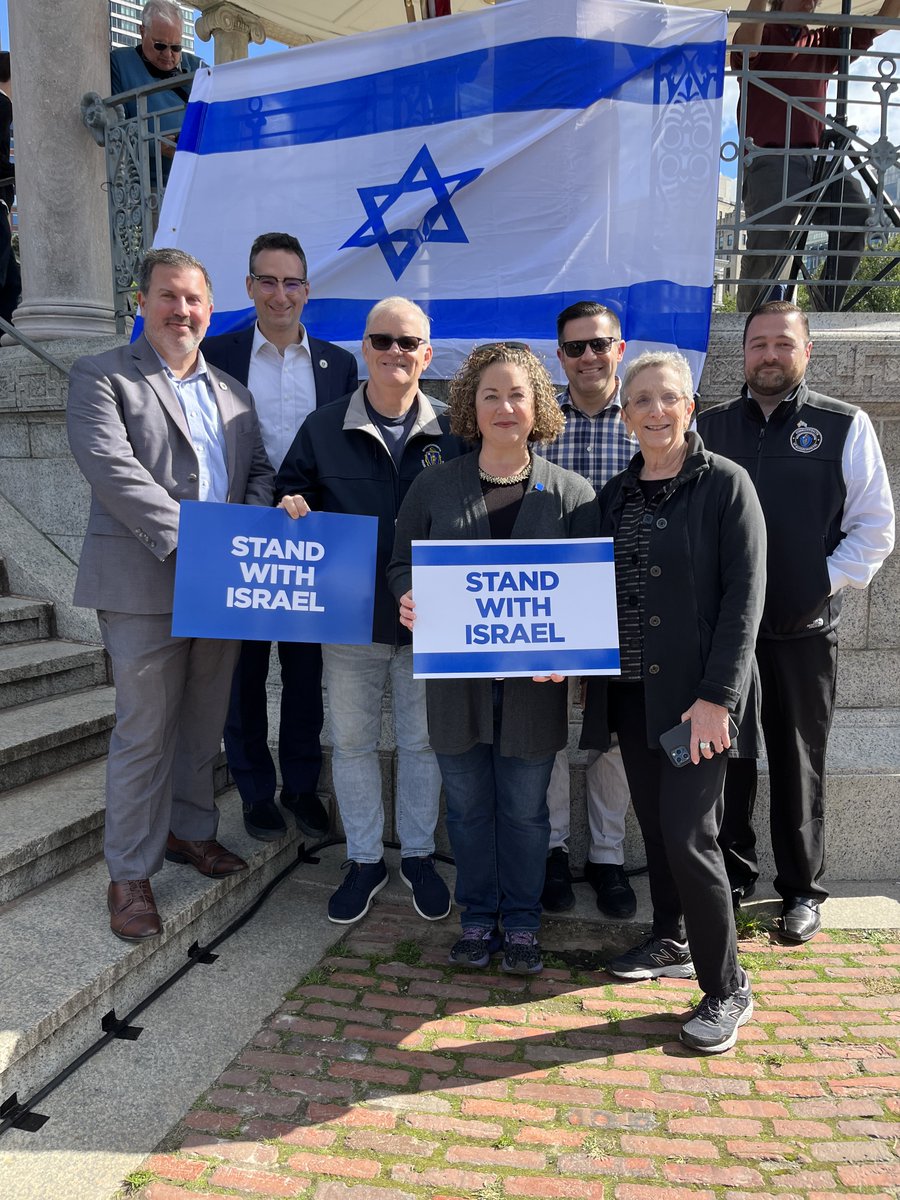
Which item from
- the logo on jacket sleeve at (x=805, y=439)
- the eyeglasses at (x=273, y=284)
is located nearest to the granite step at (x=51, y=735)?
the eyeglasses at (x=273, y=284)

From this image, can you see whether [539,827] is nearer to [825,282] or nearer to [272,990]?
[272,990]

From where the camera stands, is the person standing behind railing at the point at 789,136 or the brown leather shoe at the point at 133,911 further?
the person standing behind railing at the point at 789,136

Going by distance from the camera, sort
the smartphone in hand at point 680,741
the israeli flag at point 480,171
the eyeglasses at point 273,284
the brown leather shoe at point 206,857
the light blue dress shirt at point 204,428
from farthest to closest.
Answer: the israeli flag at point 480,171, the eyeglasses at point 273,284, the brown leather shoe at point 206,857, the light blue dress shirt at point 204,428, the smartphone in hand at point 680,741

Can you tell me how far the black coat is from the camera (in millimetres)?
2844

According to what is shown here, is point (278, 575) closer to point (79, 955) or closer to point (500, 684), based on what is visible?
point (500, 684)

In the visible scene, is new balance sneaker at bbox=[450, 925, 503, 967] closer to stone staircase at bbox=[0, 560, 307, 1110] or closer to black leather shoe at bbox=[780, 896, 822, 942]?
stone staircase at bbox=[0, 560, 307, 1110]

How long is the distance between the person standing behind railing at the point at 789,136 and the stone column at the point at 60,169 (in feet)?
13.2

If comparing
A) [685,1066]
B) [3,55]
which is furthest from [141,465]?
[3,55]

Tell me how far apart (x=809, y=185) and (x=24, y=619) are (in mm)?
5057

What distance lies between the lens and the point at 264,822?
4.04 m

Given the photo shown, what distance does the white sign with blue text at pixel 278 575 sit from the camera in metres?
3.15

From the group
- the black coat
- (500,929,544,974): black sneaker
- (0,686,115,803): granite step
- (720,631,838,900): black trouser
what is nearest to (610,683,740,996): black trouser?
the black coat

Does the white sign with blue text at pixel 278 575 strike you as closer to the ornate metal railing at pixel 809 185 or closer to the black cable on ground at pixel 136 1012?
the black cable on ground at pixel 136 1012

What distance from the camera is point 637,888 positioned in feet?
13.8
